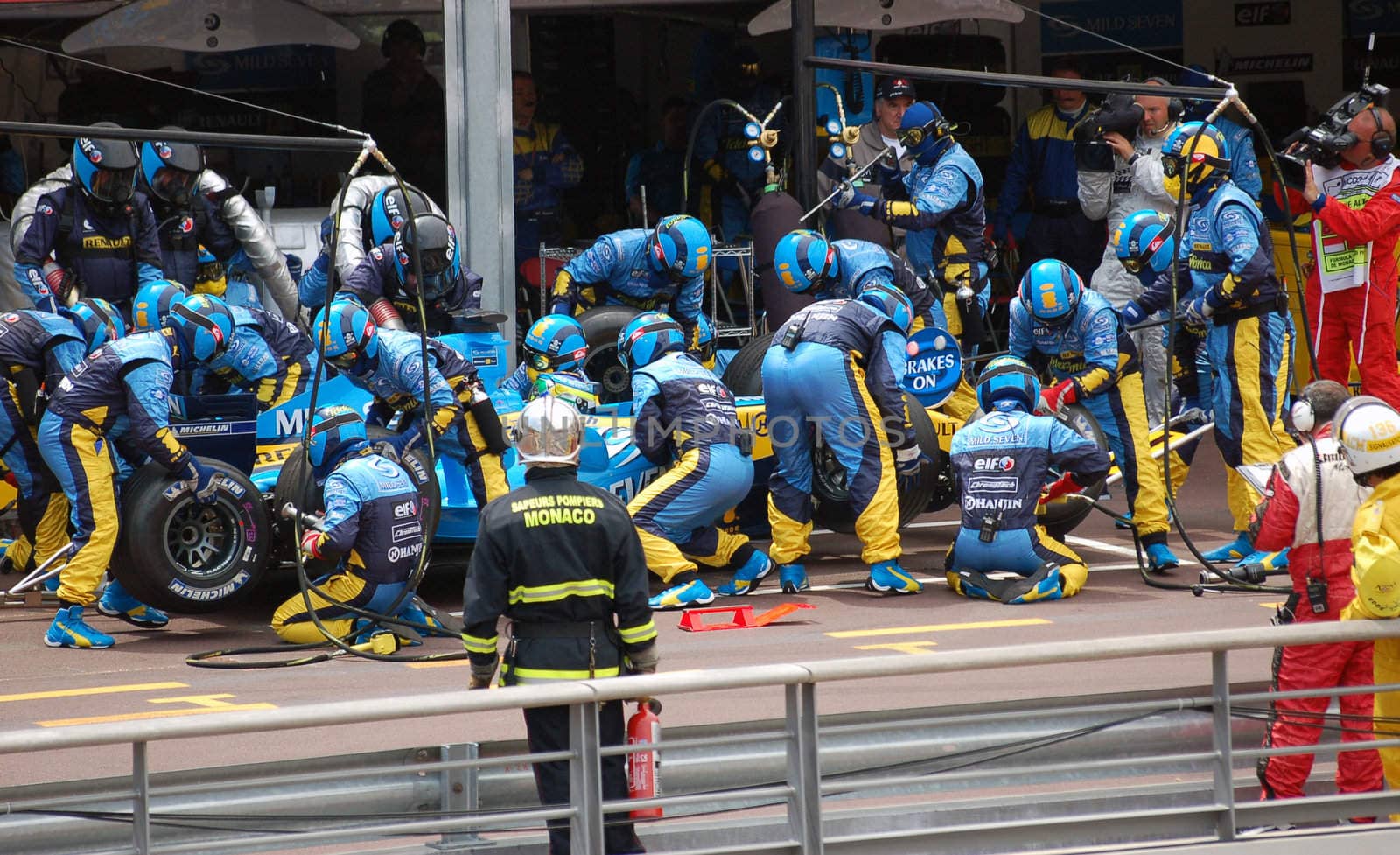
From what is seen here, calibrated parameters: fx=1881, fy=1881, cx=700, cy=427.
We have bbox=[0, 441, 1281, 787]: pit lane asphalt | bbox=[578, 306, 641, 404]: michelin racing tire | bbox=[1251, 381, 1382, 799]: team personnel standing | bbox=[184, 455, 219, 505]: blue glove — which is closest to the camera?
bbox=[1251, 381, 1382, 799]: team personnel standing

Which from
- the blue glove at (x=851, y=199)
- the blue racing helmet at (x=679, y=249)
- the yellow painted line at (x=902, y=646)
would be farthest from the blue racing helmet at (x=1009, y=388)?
the blue glove at (x=851, y=199)

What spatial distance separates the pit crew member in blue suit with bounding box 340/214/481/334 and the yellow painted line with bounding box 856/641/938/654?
3.49m

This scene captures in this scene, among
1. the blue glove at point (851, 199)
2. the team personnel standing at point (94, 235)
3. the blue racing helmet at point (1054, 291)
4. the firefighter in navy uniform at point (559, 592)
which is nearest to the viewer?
the firefighter in navy uniform at point (559, 592)

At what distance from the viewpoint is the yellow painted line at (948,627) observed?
9.24 meters

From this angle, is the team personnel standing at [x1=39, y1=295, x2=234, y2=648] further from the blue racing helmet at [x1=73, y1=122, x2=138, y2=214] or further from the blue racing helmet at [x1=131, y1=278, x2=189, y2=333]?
the blue racing helmet at [x1=73, y1=122, x2=138, y2=214]

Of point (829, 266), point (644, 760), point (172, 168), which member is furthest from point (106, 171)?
point (644, 760)

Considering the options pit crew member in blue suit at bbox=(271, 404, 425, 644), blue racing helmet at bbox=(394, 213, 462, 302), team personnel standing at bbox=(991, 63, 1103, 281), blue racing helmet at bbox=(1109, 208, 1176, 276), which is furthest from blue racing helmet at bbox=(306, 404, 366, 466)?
team personnel standing at bbox=(991, 63, 1103, 281)

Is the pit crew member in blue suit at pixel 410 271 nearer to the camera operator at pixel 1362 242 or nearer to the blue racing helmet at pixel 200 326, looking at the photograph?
the blue racing helmet at pixel 200 326

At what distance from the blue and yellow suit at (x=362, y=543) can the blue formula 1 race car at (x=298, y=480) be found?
0.53 ft

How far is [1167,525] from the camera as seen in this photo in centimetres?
1070

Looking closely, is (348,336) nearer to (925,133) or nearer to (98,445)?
(98,445)

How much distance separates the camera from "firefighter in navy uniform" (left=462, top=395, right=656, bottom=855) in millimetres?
5742

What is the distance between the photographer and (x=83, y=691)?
330 inches

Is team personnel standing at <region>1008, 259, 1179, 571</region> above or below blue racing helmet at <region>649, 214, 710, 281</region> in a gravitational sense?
below
